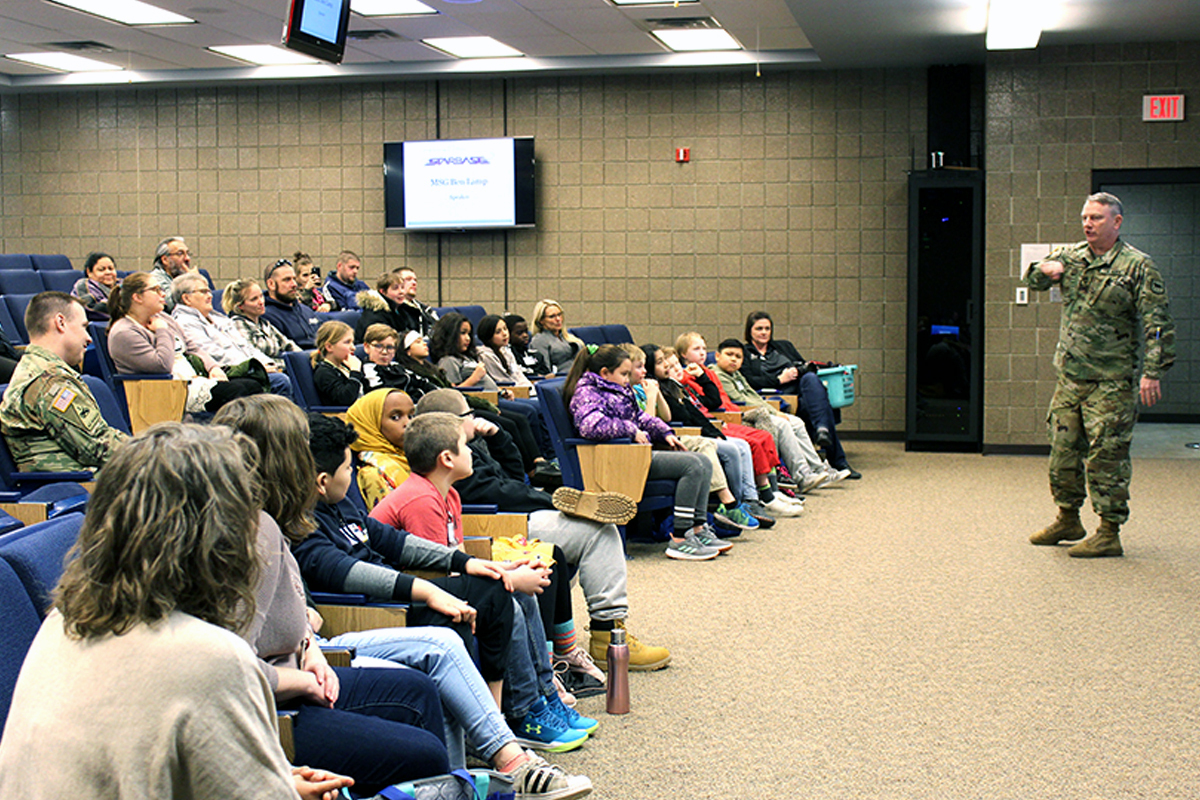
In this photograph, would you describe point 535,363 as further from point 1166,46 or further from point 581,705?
point 1166,46

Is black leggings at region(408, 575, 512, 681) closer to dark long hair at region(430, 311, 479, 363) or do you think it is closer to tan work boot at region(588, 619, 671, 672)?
tan work boot at region(588, 619, 671, 672)

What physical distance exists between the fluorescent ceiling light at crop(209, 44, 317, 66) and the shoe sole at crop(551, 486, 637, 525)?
6.60 metres

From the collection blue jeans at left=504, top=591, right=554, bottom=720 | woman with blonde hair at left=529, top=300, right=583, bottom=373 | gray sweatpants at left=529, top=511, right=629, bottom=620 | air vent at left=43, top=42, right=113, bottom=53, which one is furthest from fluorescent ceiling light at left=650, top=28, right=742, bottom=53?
blue jeans at left=504, top=591, right=554, bottom=720

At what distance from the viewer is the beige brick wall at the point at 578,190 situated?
975 centimetres

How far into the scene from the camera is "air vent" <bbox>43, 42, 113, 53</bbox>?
29.8 ft

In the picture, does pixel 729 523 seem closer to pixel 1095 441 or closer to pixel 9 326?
pixel 1095 441

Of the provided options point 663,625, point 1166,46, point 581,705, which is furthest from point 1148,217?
point 581,705

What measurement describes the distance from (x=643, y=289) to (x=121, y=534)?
9101 millimetres

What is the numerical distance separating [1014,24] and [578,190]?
3995mm

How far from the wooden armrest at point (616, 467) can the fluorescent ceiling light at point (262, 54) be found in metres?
5.29

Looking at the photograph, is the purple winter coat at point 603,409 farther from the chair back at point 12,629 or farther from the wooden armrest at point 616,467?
the chair back at point 12,629

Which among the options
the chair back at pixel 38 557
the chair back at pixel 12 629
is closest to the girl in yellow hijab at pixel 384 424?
the chair back at pixel 38 557

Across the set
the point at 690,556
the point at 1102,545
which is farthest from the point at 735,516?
the point at 1102,545

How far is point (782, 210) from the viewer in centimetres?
988
